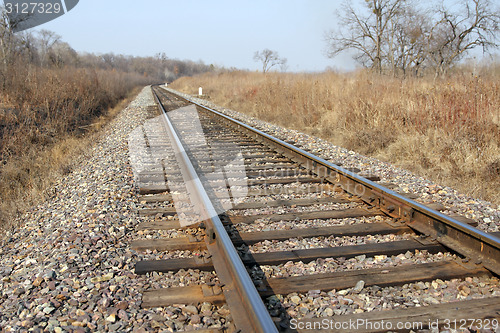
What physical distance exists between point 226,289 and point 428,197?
118 inches

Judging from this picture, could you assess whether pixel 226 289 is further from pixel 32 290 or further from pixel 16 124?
pixel 16 124

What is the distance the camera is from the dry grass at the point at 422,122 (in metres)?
5.71

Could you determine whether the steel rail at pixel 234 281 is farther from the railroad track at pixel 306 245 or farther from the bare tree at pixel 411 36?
the bare tree at pixel 411 36

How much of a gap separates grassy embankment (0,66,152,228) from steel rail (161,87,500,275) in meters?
3.89

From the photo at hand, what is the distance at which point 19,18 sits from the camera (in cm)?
1914

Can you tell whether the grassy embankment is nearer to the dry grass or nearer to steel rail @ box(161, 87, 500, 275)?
steel rail @ box(161, 87, 500, 275)

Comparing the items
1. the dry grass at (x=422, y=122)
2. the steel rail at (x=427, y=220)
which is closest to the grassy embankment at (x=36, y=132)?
the steel rail at (x=427, y=220)

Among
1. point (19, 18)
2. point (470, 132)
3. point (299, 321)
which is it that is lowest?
point (299, 321)

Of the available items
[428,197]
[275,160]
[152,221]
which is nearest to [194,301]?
[152,221]

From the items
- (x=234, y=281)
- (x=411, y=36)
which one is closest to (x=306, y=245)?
(x=234, y=281)

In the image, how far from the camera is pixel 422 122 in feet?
24.5

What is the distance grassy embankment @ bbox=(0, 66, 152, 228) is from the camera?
233 inches

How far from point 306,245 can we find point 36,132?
804 cm

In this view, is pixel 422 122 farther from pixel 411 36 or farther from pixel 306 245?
pixel 411 36
